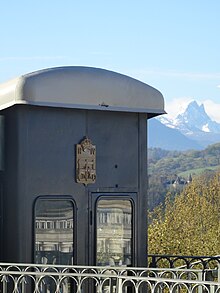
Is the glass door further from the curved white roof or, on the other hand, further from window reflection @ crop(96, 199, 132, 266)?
the curved white roof

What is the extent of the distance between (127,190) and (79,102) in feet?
3.86

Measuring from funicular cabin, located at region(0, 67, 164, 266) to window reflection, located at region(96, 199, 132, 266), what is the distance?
0.01 metres

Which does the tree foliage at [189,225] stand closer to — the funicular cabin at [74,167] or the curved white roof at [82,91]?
the funicular cabin at [74,167]

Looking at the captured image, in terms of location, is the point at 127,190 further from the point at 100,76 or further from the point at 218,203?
the point at 218,203

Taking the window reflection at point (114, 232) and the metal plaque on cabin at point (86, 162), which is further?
the window reflection at point (114, 232)

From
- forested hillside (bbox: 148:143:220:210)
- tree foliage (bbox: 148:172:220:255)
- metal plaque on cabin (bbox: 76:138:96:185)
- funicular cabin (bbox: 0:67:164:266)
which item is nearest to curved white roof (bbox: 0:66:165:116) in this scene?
funicular cabin (bbox: 0:67:164:266)

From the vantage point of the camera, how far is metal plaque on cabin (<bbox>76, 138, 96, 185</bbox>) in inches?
361

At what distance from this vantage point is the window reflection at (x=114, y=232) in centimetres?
930

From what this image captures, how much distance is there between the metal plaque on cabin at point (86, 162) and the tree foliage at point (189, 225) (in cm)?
2705

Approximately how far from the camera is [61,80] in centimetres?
899

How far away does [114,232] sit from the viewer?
9.37 meters

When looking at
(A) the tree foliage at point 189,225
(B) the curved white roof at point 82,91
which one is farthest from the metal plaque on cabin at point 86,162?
(A) the tree foliage at point 189,225

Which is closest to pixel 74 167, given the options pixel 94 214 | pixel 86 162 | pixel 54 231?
pixel 86 162

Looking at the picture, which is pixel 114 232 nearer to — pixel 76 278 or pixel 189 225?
pixel 76 278
